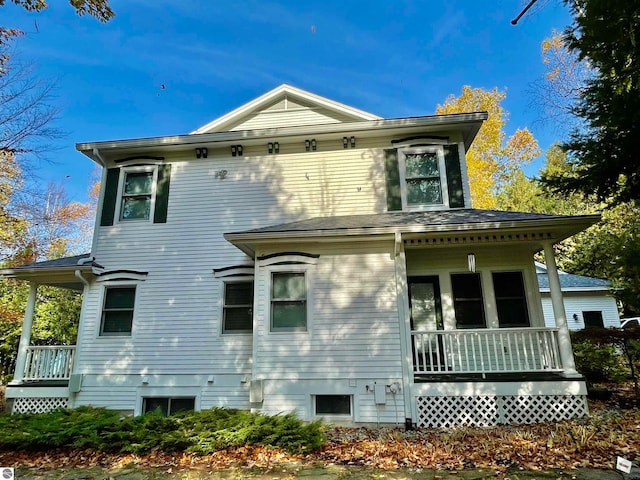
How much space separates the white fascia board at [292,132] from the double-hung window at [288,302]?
3.77m

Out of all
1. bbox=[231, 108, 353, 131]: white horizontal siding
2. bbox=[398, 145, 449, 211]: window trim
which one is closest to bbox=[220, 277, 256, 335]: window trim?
bbox=[398, 145, 449, 211]: window trim

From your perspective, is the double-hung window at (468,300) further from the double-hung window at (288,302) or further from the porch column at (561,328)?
the double-hung window at (288,302)

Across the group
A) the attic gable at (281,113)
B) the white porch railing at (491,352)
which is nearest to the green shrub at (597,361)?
the white porch railing at (491,352)

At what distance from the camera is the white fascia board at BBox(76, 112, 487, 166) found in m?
8.92

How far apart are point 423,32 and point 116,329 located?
49.4 ft

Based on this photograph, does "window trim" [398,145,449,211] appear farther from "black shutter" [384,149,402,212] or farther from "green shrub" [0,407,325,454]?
"green shrub" [0,407,325,454]

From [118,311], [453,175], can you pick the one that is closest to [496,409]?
[453,175]

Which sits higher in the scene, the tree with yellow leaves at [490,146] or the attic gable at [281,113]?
the tree with yellow leaves at [490,146]

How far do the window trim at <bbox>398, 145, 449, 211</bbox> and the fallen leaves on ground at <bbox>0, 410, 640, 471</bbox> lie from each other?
15.9ft

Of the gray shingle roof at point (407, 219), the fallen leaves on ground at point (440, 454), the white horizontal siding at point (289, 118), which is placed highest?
the white horizontal siding at point (289, 118)

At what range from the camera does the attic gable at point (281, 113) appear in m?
10.4

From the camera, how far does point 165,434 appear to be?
206 inches

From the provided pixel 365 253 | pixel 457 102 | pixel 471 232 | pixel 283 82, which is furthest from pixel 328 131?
pixel 457 102

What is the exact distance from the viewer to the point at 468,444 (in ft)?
17.2
